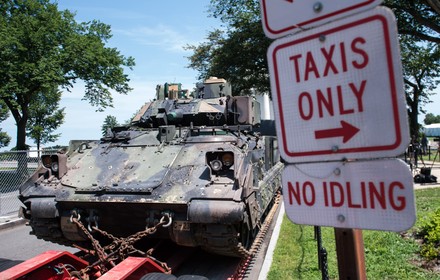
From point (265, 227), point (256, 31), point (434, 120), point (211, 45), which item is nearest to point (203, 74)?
point (211, 45)

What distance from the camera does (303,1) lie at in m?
1.76

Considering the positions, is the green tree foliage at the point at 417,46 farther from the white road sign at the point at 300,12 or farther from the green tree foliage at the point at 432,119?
the green tree foliage at the point at 432,119

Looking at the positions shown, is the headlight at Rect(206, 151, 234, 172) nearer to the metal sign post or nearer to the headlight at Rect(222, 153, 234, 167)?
the headlight at Rect(222, 153, 234, 167)

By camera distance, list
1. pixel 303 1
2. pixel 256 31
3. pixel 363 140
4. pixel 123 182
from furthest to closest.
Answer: pixel 256 31 → pixel 123 182 → pixel 303 1 → pixel 363 140

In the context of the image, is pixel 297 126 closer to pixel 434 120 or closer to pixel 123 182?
pixel 123 182

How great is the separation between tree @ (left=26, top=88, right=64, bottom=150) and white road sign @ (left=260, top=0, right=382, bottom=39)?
33328 millimetres

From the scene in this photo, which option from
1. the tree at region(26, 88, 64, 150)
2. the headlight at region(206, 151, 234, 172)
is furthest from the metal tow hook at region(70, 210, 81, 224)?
the tree at region(26, 88, 64, 150)

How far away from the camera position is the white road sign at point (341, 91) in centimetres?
153

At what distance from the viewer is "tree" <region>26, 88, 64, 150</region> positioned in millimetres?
33312

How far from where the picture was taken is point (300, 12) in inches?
70.0

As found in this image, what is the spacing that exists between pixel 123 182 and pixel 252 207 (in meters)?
1.94

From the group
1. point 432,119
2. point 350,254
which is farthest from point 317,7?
point 432,119

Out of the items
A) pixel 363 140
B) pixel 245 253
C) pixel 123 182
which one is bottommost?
pixel 245 253

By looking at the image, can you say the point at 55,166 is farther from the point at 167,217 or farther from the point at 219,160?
the point at 219,160
